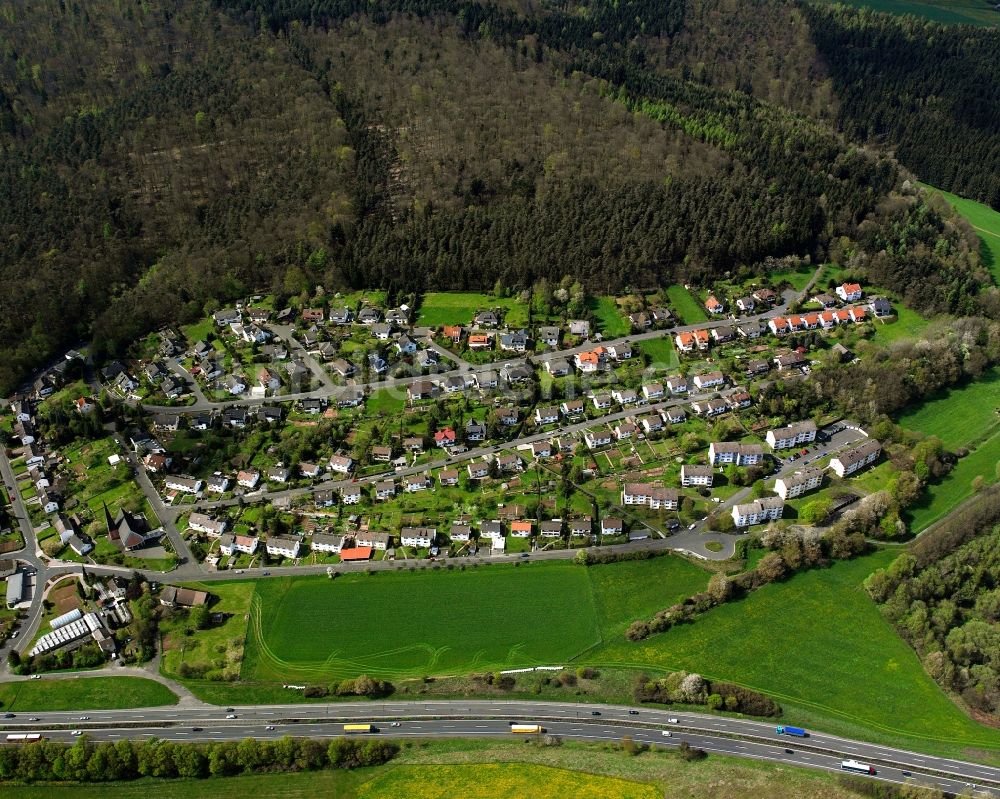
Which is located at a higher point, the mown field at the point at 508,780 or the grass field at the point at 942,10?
the grass field at the point at 942,10

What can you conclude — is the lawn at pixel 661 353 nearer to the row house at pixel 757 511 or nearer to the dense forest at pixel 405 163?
the dense forest at pixel 405 163

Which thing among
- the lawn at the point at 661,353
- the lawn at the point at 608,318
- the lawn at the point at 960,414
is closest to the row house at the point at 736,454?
the lawn at the point at 661,353

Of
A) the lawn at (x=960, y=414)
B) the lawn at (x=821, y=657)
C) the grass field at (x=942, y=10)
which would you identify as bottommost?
the lawn at (x=821, y=657)

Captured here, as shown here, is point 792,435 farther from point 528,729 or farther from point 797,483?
point 528,729

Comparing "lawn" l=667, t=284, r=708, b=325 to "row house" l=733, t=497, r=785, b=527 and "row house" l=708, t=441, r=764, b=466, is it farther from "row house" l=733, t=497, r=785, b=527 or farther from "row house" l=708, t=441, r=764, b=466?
"row house" l=733, t=497, r=785, b=527

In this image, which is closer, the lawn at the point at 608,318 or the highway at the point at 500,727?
the highway at the point at 500,727

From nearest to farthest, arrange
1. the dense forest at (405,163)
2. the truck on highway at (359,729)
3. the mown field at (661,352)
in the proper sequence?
the truck on highway at (359,729), the mown field at (661,352), the dense forest at (405,163)

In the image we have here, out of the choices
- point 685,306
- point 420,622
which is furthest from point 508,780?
point 685,306
